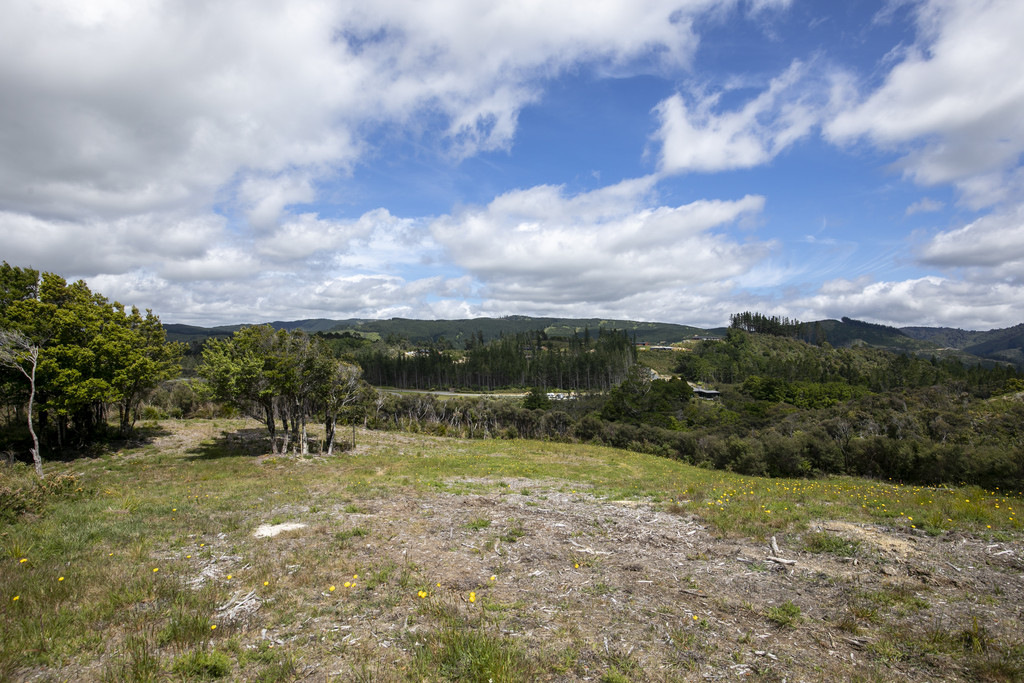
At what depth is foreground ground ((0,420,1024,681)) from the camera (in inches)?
236

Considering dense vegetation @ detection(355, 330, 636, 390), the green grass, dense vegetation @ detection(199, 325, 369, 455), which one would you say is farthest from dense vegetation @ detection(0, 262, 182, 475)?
dense vegetation @ detection(355, 330, 636, 390)

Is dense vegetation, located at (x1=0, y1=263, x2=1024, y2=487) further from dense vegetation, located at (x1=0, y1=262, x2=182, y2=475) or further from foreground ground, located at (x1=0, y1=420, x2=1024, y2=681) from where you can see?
foreground ground, located at (x1=0, y1=420, x2=1024, y2=681)

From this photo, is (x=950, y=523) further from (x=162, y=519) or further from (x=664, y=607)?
(x=162, y=519)

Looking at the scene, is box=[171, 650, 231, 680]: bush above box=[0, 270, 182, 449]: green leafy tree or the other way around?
the other way around

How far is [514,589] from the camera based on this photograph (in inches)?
335

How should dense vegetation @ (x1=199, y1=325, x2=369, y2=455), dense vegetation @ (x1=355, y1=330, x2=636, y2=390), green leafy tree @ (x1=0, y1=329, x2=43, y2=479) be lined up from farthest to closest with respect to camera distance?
1. dense vegetation @ (x1=355, y1=330, x2=636, y2=390)
2. dense vegetation @ (x1=199, y1=325, x2=369, y2=455)
3. green leafy tree @ (x1=0, y1=329, x2=43, y2=479)

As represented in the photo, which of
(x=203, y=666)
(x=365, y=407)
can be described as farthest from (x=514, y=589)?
(x=365, y=407)

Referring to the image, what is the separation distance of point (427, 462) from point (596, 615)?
25.9 m

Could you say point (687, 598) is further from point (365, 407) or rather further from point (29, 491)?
point (365, 407)

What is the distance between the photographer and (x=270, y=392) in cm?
2947

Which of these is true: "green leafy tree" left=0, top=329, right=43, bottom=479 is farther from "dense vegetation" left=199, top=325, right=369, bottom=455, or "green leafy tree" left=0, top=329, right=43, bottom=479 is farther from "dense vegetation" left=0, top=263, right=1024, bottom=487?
"dense vegetation" left=199, top=325, right=369, bottom=455

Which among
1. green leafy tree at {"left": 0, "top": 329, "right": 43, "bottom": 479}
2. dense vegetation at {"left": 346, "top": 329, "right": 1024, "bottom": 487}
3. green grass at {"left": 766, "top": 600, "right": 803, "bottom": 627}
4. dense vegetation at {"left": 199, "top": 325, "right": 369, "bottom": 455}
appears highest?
green leafy tree at {"left": 0, "top": 329, "right": 43, "bottom": 479}

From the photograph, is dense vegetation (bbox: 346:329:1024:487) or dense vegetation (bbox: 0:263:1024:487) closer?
dense vegetation (bbox: 0:263:1024:487)

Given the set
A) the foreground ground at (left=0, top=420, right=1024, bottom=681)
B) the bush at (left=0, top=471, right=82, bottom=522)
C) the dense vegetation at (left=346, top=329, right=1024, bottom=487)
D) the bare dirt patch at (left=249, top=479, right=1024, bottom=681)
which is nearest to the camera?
the foreground ground at (left=0, top=420, right=1024, bottom=681)
